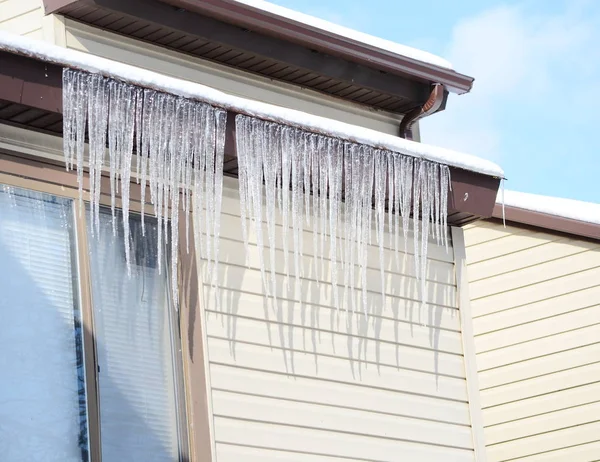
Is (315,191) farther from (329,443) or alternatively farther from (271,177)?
(329,443)

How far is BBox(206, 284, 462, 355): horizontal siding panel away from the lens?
21.4 feet

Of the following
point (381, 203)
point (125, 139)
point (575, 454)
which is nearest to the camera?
point (125, 139)

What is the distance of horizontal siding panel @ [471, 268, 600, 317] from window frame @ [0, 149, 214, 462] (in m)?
5.11

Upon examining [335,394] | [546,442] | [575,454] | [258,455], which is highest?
[546,442]

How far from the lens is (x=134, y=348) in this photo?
5.96 m

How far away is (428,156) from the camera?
716 cm

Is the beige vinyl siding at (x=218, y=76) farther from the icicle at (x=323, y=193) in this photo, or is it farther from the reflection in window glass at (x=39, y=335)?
the reflection in window glass at (x=39, y=335)

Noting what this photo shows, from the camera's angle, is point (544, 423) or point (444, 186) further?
point (544, 423)

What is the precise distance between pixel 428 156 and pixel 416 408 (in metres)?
1.41

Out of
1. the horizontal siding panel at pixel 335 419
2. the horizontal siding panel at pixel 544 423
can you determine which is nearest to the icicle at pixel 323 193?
the horizontal siding panel at pixel 335 419

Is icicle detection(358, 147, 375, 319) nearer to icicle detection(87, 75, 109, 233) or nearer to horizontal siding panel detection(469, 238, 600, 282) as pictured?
icicle detection(87, 75, 109, 233)

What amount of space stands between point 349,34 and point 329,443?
294 centimetres

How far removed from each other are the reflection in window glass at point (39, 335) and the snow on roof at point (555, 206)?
18.3ft

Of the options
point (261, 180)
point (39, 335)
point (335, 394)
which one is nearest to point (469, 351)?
point (335, 394)
